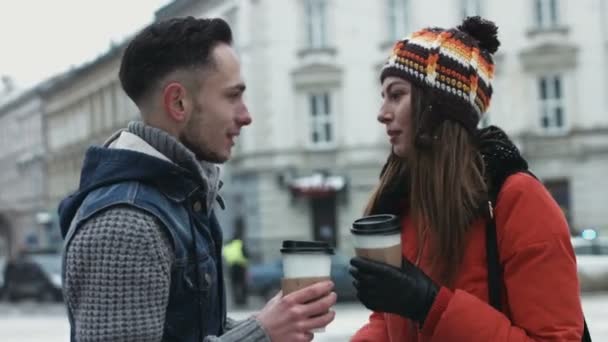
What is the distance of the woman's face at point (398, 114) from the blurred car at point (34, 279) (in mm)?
24466

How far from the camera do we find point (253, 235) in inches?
1334

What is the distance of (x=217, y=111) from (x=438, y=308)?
75 cm

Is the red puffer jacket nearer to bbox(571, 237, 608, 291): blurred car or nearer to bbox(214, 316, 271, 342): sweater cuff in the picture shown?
bbox(214, 316, 271, 342): sweater cuff

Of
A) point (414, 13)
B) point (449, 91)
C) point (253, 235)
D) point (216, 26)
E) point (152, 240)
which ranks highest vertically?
point (414, 13)

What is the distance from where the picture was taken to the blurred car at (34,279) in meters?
26.6

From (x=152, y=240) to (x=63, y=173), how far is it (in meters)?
63.2

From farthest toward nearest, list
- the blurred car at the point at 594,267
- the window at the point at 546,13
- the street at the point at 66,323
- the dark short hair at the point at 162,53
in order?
1. the window at the point at 546,13
2. the blurred car at the point at 594,267
3. the street at the point at 66,323
4. the dark short hair at the point at 162,53

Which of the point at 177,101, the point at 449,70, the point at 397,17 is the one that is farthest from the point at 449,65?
the point at 397,17

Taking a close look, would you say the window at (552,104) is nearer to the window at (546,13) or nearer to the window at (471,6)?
the window at (546,13)

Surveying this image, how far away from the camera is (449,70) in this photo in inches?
110

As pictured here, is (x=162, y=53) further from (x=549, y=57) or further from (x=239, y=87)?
(x=549, y=57)

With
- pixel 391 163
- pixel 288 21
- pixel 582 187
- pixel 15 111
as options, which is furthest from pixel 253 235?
pixel 15 111

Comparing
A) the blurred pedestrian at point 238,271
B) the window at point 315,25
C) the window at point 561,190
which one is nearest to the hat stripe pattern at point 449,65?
the blurred pedestrian at point 238,271

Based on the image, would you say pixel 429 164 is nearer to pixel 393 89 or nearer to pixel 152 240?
pixel 393 89
